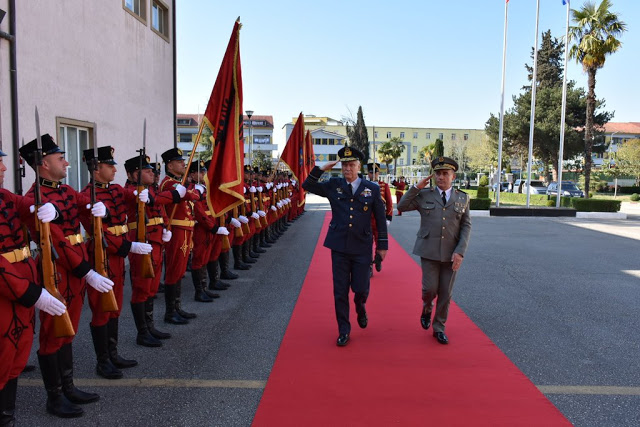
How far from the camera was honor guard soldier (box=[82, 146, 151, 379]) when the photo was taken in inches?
161

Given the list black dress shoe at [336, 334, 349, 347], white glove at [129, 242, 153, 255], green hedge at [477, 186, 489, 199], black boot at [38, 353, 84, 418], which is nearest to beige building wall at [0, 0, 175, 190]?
white glove at [129, 242, 153, 255]

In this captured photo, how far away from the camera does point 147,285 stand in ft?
15.8

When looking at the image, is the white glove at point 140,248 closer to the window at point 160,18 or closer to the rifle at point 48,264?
the rifle at point 48,264

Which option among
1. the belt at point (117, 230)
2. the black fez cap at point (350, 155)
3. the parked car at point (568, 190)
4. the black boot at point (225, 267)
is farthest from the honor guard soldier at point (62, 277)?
the parked car at point (568, 190)

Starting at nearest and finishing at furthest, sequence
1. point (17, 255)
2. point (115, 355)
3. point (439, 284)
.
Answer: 1. point (17, 255)
2. point (115, 355)
3. point (439, 284)

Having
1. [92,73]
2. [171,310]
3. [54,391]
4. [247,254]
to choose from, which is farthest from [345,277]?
[92,73]

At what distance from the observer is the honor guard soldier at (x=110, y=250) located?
13.4 ft

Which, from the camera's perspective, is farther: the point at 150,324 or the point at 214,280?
the point at 214,280

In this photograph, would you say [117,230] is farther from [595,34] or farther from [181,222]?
[595,34]


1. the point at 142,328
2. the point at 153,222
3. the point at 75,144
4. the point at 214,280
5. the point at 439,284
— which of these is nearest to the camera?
the point at 142,328

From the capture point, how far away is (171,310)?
572 cm

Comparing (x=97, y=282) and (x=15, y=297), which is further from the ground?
(x=15, y=297)

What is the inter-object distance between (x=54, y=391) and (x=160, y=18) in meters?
12.1

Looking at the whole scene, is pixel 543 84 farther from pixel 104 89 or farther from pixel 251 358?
pixel 251 358
